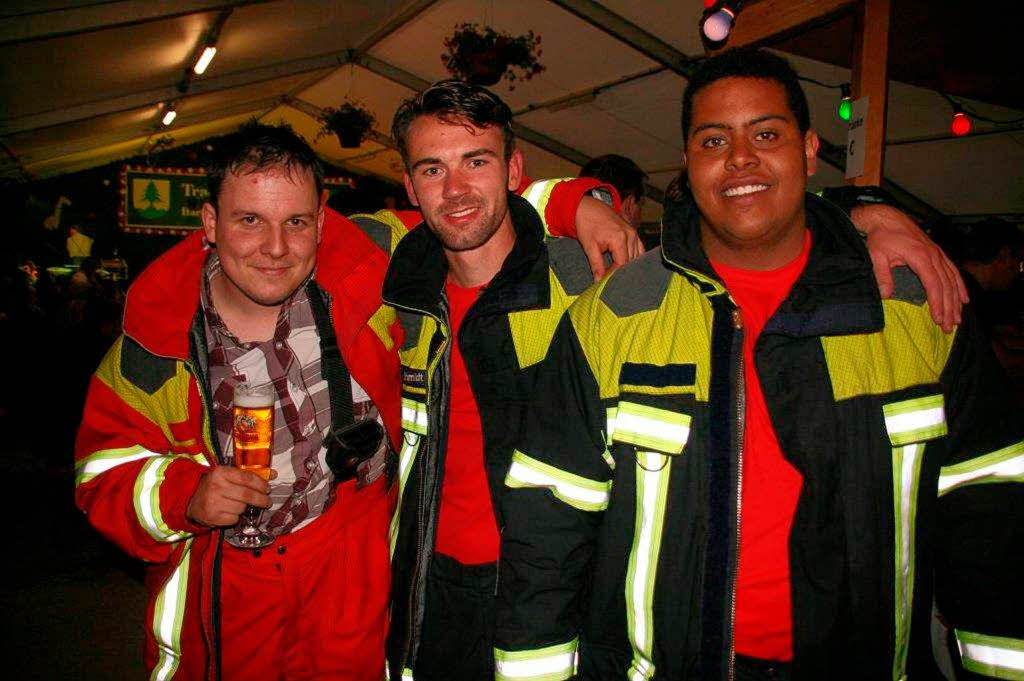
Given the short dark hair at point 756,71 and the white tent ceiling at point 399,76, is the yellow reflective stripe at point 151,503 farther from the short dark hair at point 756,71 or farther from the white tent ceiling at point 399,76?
the white tent ceiling at point 399,76

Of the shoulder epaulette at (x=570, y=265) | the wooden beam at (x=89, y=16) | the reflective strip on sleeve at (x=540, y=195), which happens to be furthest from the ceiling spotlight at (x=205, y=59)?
the shoulder epaulette at (x=570, y=265)

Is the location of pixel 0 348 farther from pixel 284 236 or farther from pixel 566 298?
pixel 566 298

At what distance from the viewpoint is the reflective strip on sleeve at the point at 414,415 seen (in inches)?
84.5

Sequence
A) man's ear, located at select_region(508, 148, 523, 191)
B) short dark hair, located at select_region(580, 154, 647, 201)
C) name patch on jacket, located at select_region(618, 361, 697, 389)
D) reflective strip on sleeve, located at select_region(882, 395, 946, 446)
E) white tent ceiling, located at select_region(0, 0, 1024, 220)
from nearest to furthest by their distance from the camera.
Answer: reflective strip on sleeve, located at select_region(882, 395, 946, 446) < name patch on jacket, located at select_region(618, 361, 697, 389) < man's ear, located at select_region(508, 148, 523, 191) < short dark hair, located at select_region(580, 154, 647, 201) < white tent ceiling, located at select_region(0, 0, 1024, 220)

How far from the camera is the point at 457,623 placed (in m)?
2.07

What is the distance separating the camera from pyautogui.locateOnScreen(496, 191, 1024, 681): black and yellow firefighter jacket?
1417mm

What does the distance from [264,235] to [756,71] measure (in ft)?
5.28

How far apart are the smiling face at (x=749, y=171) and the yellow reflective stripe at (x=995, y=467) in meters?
0.67

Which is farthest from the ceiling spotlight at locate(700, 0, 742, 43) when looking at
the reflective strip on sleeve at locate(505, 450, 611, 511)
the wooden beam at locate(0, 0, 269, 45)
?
the wooden beam at locate(0, 0, 269, 45)

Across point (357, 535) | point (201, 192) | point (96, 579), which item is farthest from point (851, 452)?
point (201, 192)

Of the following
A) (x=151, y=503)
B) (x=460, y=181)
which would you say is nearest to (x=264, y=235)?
(x=460, y=181)

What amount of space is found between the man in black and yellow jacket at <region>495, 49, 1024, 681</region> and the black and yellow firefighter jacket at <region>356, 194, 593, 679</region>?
1.29ft

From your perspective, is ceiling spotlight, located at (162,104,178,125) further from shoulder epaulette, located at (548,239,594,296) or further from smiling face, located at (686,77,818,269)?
smiling face, located at (686,77,818,269)

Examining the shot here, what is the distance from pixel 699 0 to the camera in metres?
5.98
